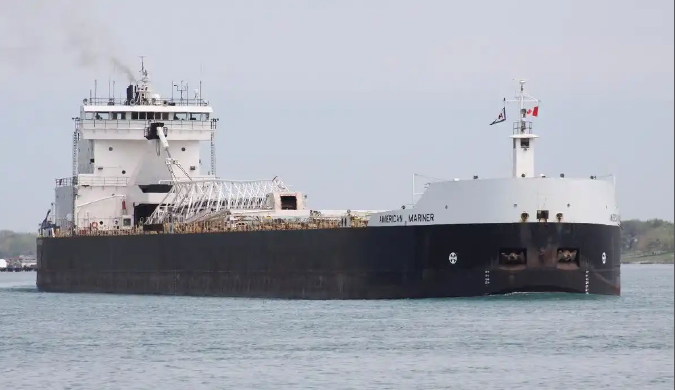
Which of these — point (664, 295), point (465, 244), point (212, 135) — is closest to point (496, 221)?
point (465, 244)

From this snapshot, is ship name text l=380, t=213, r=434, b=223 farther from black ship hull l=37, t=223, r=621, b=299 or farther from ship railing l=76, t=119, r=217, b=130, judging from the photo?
ship railing l=76, t=119, r=217, b=130

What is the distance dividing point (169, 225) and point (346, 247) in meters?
11.8

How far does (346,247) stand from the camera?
50500 mm

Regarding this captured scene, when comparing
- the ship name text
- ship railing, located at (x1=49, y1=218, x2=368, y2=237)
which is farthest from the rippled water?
ship railing, located at (x1=49, y1=218, x2=368, y2=237)

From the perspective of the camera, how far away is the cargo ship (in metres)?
46.7

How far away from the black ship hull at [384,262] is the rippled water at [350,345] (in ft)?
2.19

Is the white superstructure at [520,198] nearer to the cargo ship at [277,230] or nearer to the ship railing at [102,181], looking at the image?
the cargo ship at [277,230]

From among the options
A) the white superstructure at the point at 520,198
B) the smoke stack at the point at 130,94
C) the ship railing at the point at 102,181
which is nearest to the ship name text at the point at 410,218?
the white superstructure at the point at 520,198

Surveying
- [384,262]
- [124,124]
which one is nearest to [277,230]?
[384,262]

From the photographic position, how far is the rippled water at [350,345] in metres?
31.9

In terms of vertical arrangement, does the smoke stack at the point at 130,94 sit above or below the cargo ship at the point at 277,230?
above

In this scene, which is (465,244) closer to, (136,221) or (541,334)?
(541,334)

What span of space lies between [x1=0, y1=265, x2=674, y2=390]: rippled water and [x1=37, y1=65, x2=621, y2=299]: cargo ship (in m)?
0.92

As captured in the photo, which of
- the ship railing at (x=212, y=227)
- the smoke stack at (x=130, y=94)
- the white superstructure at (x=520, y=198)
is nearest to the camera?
the white superstructure at (x=520, y=198)
